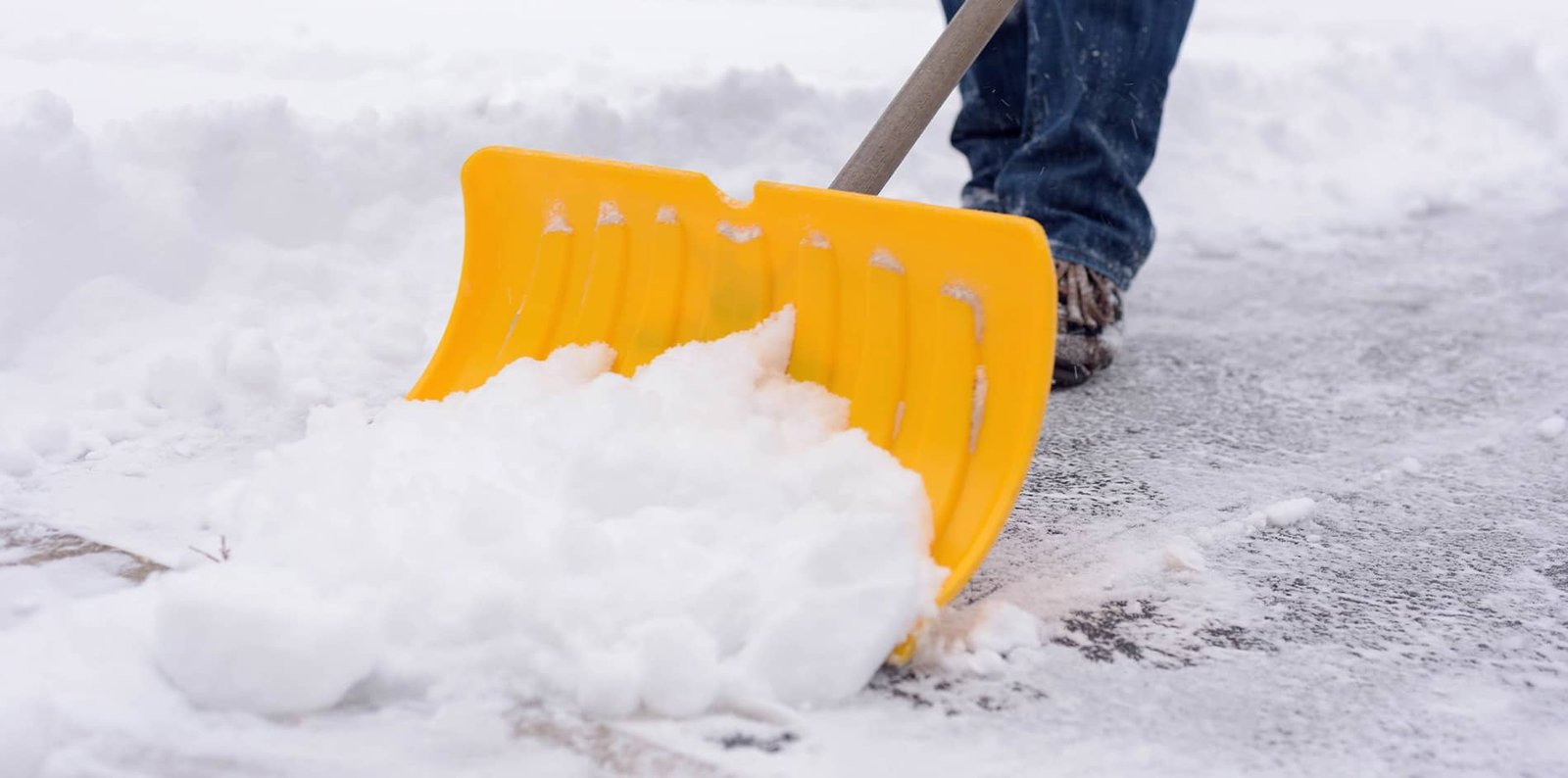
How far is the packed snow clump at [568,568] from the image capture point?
1.13 m

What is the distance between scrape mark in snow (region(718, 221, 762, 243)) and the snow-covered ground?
0.50 meters

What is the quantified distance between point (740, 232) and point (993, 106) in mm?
1357

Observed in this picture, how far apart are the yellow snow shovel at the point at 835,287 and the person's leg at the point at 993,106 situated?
2.73 ft

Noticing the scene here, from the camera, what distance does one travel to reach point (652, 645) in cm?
116

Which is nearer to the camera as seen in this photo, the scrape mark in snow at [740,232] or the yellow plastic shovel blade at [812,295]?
the yellow plastic shovel blade at [812,295]

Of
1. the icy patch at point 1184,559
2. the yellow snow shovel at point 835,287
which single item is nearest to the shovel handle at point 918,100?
the yellow snow shovel at point 835,287

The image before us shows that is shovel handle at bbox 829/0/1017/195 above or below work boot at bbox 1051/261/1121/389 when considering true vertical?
above

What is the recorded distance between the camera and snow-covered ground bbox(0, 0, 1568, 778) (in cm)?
117

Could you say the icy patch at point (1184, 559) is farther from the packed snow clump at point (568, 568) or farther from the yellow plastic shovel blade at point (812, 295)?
the packed snow clump at point (568, 568)

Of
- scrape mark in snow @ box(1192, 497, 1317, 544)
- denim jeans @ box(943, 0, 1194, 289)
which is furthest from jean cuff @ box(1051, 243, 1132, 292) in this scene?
scrape mark in snow @ box(1192, 497, 1317, 544)

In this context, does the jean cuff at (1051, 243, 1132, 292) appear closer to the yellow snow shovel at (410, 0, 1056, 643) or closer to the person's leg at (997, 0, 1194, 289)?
the person's leg at (997, 0, 1194, 289)

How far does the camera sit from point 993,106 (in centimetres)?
288

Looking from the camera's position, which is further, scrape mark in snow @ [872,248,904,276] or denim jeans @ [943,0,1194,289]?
denim jeans @ [943,0,1194,289]

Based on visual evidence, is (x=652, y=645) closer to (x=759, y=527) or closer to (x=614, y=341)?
(x=759, y=527)
